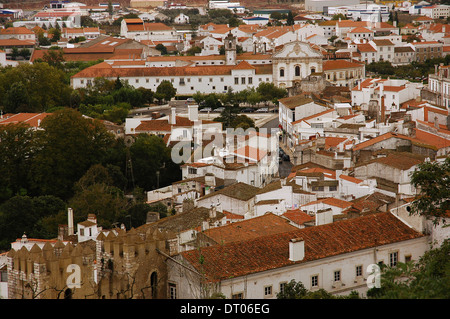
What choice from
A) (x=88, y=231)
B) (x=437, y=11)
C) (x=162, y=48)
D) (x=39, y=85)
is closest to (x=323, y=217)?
(x=88, y=231)

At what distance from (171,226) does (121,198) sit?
7.32 metres

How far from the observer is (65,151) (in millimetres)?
36312

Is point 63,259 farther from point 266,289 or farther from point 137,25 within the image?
point 137,25

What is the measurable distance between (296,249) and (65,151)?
2044cm

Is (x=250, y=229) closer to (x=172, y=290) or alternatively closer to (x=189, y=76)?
(x=172, y=290)

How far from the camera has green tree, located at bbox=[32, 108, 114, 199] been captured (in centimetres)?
3525

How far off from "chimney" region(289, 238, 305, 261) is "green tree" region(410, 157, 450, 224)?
3014 mm

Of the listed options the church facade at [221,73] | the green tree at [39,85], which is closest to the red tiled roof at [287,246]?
the green tree at [39,85]

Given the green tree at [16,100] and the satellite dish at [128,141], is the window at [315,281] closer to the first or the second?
the satellite dish at [128,141]

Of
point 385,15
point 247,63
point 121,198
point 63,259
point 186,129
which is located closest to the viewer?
point 63,259

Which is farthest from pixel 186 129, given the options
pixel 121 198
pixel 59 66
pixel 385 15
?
pixel 385 15

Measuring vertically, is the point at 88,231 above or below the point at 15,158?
above

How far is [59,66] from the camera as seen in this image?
67.2m

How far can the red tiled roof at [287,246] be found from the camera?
16.7 meters
